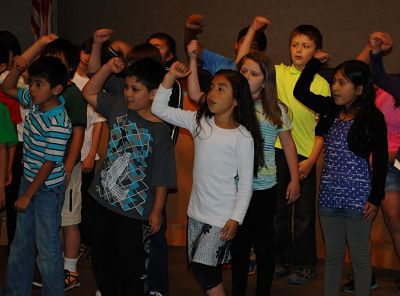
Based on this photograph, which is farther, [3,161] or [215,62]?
[215,62]

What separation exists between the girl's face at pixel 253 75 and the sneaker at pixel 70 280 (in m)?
1.60

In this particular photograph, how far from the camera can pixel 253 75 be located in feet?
14.5

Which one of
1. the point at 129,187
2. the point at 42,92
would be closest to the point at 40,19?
the point at 42,92

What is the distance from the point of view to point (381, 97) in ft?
16.3

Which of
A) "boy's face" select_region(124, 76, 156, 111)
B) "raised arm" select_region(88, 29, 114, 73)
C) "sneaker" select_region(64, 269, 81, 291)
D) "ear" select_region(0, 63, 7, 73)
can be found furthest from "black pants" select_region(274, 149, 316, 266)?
"ear" select_region(0, 63, 7, 73)

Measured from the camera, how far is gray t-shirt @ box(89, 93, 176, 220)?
4.06 m

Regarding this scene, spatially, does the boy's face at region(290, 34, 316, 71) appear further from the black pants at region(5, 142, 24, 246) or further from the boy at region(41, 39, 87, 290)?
the black pants at region(5, 142, 24, 246)

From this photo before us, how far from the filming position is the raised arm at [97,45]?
4.36 metres

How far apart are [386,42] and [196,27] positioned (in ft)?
4.31

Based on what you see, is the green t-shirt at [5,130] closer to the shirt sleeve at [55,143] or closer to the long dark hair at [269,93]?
the shirt sleeve at [55,143]

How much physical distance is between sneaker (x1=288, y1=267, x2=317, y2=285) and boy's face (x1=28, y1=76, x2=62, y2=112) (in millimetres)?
2036

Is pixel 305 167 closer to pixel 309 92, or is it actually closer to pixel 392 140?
pixel 392 140

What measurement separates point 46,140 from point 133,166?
45 centimetres

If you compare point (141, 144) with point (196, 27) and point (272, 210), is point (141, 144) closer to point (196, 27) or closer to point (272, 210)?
point (272, 210)
